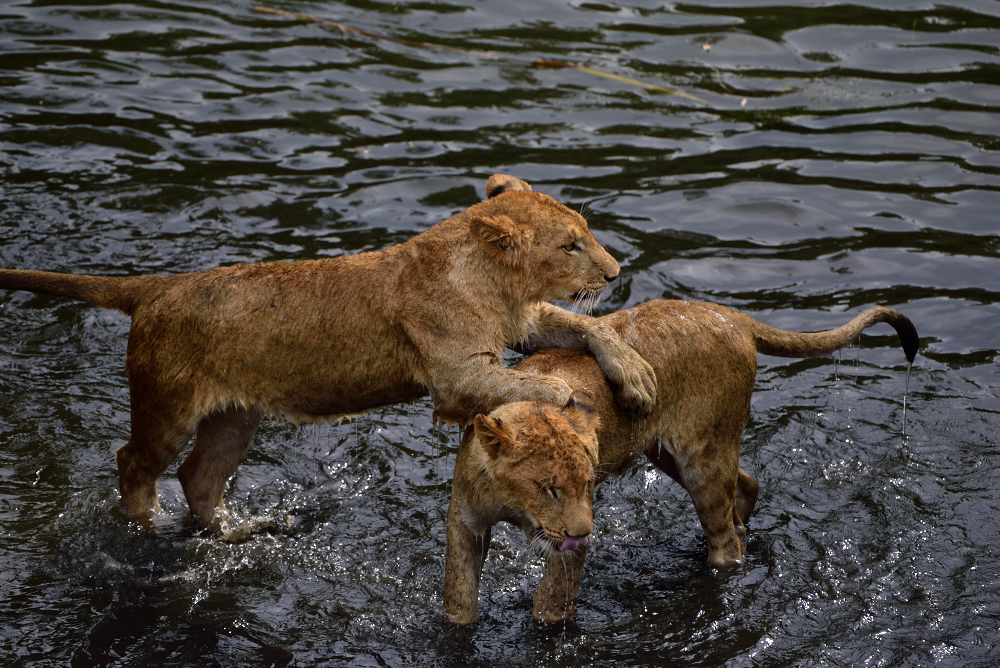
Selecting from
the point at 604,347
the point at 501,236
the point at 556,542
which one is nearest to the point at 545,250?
the point at 501,236

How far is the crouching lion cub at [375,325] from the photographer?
20.3 feet

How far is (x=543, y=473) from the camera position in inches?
214

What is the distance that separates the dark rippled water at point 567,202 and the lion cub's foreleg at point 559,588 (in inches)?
5.6

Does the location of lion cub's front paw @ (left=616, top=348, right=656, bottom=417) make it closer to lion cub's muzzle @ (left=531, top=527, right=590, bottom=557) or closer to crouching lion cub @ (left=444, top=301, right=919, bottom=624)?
crouching lion cub @ (left=444, top=301, right=919, bottom=624)

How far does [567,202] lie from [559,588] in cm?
606

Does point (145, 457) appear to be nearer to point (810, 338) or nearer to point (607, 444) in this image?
point (607, 444)

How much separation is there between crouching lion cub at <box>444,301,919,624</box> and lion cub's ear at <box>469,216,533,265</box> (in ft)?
2.32

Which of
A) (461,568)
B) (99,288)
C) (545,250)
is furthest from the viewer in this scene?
(99,288)

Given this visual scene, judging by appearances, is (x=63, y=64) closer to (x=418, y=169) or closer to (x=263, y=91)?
(x=263, y=91)

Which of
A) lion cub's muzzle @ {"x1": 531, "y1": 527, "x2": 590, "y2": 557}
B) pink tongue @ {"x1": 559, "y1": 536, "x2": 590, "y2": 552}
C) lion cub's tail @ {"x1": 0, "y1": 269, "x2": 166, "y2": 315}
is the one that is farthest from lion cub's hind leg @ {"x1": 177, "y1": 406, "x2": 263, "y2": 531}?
pink tongue @ {"x1": 559, "y1": 536, "x2": 590, "y2": 552}

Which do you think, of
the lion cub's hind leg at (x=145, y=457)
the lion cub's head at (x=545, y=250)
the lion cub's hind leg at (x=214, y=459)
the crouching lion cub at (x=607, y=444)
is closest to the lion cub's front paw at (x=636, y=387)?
the crouching lion cub at (x=607, y=444)

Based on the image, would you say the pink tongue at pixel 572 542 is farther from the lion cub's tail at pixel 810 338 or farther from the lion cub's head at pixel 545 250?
the lion cub's tail at pixel 810 338

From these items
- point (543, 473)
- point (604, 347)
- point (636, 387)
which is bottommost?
point (543, 473)

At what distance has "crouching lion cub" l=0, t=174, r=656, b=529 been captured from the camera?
6.19 m
